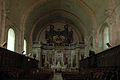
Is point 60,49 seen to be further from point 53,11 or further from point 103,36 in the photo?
point 103,36

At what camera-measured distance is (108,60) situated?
13391mm

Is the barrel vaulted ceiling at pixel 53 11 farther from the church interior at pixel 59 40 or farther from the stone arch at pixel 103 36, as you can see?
the stone arch at pixel 103 36

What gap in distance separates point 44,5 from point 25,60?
10.1m

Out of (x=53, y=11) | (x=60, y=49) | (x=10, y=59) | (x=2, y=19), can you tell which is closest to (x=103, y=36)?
(x=53, y=11)

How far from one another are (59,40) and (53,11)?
6.29 meters

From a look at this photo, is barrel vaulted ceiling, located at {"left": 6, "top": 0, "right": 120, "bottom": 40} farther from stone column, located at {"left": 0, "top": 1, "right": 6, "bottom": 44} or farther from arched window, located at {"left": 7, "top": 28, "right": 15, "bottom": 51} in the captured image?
arched window, located at {"left": 7, "top": 28, "right": 15, "bottom": 51}

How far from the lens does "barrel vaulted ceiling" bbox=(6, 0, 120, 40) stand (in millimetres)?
19281

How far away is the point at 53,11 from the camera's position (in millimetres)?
28719

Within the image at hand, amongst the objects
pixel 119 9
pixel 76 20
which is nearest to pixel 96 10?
pixel 119 9

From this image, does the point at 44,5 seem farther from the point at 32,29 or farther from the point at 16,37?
the point at 16,37

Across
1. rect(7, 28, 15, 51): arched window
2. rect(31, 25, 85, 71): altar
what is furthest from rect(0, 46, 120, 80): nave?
rect(31, 25, 85, 71): altar

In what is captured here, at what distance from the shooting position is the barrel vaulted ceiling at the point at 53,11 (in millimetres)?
19281

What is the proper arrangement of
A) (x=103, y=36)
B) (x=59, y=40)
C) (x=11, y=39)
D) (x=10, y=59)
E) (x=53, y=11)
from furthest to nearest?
1. (x=59, y=40)
2. (x=53, y=11)
3. (x=103, y=36)
4. (x=11, y=39)
5. (x=10, y=59)

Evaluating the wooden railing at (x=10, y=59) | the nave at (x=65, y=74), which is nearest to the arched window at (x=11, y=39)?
the nave at (x=65, y=74)
